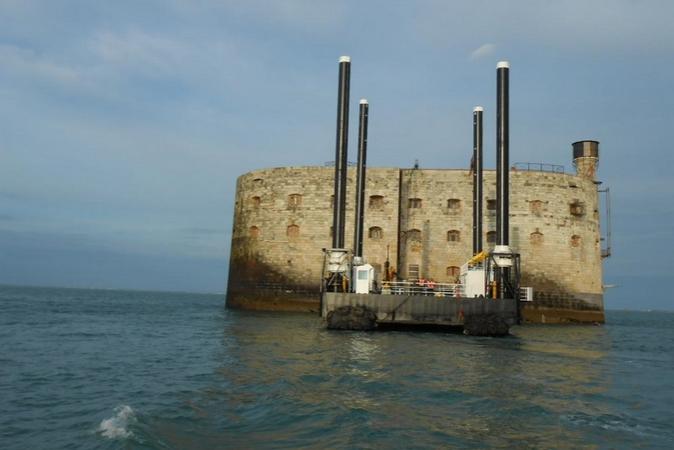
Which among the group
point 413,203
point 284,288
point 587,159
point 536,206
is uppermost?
point 587,159

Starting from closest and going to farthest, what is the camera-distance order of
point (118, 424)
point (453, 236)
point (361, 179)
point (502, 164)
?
1. point (118, 424)
2. point (502, 164)
3. point (361, 179)
4. point (453, 236)

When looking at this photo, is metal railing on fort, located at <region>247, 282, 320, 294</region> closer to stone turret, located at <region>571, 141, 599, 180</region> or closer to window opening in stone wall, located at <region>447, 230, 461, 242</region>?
window opening in stone wall, located at <region>447, 230, 461, 242</region>

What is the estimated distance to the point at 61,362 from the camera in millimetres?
13789

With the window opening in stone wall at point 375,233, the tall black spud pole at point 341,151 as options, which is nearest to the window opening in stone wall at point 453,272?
the window opening in stone wall at point 375,233

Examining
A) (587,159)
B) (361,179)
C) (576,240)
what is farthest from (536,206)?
(361,179)

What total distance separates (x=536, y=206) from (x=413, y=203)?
6.76 metres

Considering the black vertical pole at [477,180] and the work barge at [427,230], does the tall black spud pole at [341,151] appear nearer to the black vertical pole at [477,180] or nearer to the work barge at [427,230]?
the work barge at [427,230]

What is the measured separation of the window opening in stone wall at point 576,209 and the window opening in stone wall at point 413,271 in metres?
9.18

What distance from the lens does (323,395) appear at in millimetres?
10109

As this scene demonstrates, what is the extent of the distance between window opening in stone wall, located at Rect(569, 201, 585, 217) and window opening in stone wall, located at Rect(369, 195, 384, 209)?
34.6 feet

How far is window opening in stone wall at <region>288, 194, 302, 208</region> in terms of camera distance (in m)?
34.8

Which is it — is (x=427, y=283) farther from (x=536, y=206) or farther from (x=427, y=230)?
(x=536, y=206)

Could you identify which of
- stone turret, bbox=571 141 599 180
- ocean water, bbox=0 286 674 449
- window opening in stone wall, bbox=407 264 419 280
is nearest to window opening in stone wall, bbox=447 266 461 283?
window opening in stone wall, bbox=407 264 419 280

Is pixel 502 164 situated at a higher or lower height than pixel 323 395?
higher
